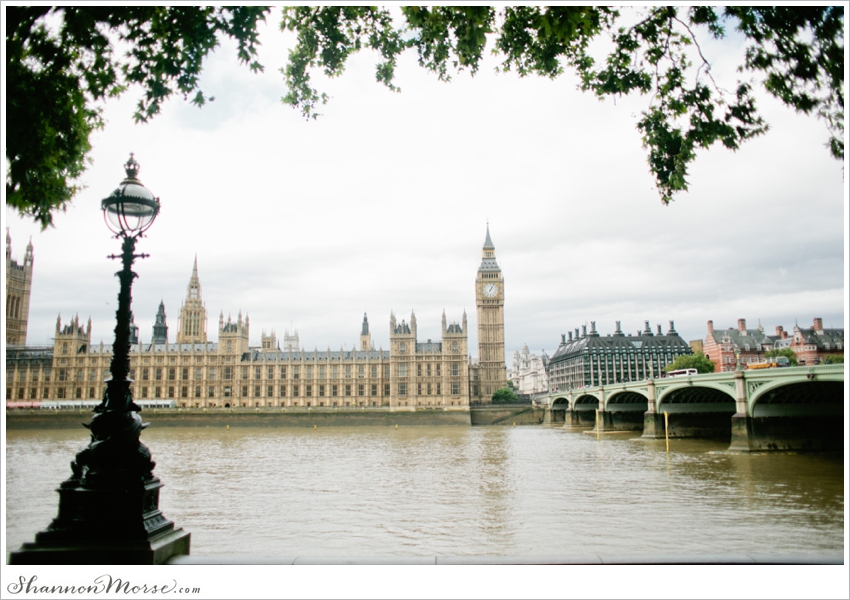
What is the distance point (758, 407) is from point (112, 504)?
27.5m

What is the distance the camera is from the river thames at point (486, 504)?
8.98m

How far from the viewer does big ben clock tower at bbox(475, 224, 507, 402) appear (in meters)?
82.0

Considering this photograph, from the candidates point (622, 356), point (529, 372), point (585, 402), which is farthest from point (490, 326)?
point (529, 372)

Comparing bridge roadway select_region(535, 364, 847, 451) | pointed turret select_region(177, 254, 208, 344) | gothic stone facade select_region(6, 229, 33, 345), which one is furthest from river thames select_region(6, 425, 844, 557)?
pointed turret select_region(177, 254, 208, 344)

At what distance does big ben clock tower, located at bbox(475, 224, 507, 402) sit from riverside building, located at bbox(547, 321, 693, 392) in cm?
1652

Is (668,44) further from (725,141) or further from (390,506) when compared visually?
(390,506)

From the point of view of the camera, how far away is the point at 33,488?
49.4ft

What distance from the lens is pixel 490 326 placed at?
3349 inches

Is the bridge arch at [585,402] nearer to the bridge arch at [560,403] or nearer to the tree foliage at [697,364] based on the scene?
the bridge arch at [560,403]

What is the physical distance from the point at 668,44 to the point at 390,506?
9.96m

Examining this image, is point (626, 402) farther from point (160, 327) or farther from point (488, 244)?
point (160, 327)

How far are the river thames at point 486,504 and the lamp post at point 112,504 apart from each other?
2.16 meters

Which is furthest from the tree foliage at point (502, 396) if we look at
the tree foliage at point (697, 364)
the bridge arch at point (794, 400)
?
the bridge arch at point (794, 400)

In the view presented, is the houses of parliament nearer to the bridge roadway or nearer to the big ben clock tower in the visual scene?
the big ben clock tower
